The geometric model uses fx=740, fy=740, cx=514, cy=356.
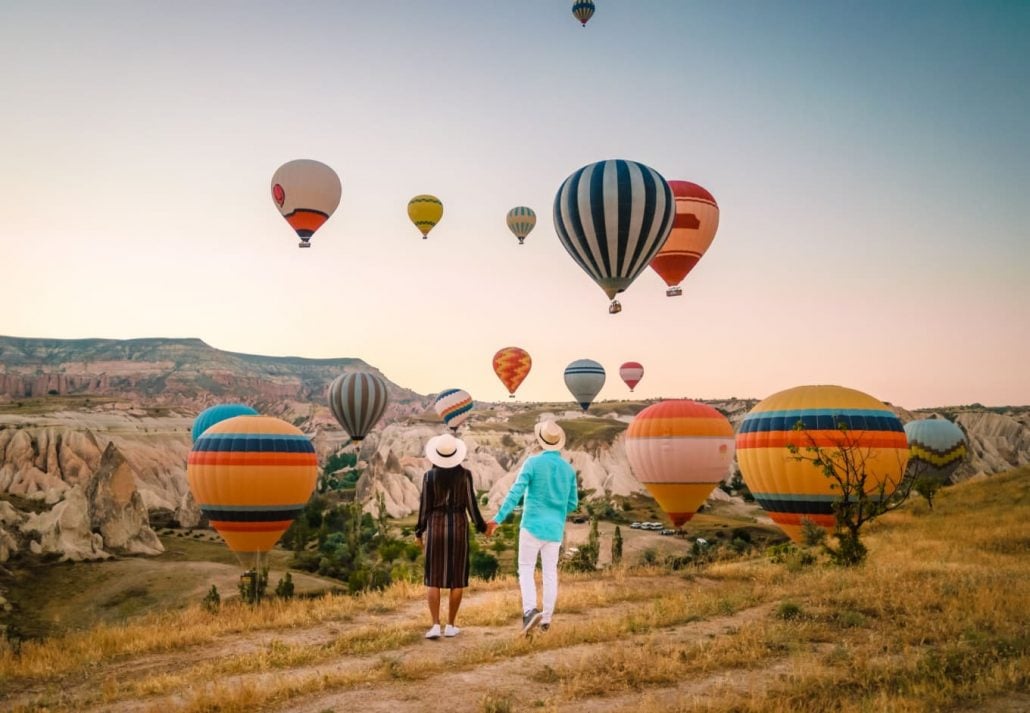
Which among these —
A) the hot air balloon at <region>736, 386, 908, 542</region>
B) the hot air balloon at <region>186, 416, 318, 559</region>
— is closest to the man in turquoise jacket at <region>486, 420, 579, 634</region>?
the hot air balloon at <region>736, 386, 908, 542</region>

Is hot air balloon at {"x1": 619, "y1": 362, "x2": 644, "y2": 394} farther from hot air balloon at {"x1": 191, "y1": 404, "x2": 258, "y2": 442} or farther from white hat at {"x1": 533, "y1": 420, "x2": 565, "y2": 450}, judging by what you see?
white hat at {"x1": 533, "y1": 420, "x2": 565, "y2": 450}

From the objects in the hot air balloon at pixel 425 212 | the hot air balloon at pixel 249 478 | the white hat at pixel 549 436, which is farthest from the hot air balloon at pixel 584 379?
the white hat at pixel 549 436

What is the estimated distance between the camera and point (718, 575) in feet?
48.9

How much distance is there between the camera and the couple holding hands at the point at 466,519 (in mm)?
8945

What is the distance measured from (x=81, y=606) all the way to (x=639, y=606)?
41.5m

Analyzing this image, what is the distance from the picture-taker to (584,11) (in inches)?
1451

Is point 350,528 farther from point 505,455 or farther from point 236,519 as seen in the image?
point 505,455

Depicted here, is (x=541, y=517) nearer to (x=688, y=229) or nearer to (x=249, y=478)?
(x=249, y=478)

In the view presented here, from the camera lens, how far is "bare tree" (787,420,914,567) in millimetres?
15578

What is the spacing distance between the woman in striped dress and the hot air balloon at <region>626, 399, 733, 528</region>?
15378 mm

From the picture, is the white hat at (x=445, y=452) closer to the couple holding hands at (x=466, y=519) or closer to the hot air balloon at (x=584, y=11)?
the couple holding hands at (x=466, y=519)

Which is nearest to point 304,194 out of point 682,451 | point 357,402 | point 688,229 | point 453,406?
point 688,229

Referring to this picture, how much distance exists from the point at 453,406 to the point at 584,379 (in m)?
13.7

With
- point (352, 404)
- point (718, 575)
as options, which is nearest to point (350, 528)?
point (352, 404)
